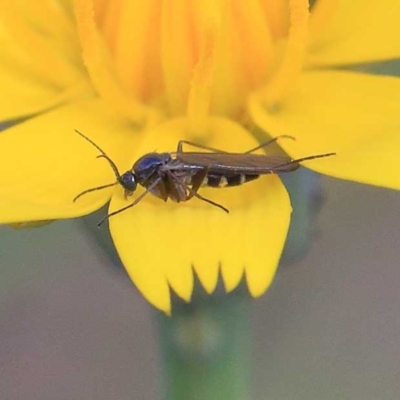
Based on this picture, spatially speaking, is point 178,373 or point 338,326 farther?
point 338,326

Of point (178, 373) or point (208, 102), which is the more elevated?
point (208, 102)

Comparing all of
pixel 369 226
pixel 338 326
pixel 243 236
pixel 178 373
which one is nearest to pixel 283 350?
pixel 338 326

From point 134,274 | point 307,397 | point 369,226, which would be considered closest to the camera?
point 134,274

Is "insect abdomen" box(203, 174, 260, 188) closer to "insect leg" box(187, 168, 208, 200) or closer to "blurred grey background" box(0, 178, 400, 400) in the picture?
"insect leg" box(187, 168, 208, 200)

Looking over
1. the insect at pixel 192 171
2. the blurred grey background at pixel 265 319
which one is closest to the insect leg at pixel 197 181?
the insect at pixel 192 171

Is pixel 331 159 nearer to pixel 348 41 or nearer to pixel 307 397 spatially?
pixel 348 41

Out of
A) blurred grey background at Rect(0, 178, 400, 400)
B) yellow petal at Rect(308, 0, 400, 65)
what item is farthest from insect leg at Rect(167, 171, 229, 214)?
blurred grey background at Rect(0, 178, 400, 400)

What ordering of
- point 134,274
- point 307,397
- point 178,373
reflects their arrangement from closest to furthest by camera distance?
point 134,274 < point 178,373 < point 307,397
